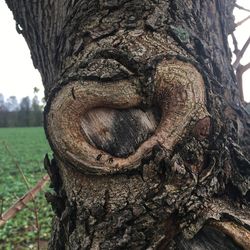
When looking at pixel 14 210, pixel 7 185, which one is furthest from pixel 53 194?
pixel 7 185

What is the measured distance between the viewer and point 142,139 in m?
1.26

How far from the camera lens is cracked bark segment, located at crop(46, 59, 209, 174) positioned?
123 cm

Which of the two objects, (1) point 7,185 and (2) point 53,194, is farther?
(1) point 7,185

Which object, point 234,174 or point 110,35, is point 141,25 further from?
point 234,174

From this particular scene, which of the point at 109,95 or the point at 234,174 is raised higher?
the point at 109,95

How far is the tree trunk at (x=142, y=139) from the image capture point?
1207 mm

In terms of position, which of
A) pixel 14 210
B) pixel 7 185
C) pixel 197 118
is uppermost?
pixel 197 118

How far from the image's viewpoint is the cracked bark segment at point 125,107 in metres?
1.23

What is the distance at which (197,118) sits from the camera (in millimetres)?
1250

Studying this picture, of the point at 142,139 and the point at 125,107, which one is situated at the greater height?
the point at 125,107

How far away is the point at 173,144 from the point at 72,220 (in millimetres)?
422

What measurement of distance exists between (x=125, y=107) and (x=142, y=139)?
116 millimetres

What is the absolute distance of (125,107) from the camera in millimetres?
1262

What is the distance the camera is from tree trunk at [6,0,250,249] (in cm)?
121
